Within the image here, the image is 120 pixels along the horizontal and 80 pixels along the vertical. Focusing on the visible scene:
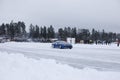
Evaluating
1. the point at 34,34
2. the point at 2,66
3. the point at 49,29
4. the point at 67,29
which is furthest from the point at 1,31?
the point at 2,66

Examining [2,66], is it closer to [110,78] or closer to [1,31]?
[110,78]

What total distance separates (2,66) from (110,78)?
398 cm

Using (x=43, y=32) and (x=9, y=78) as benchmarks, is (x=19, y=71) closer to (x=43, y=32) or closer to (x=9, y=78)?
(x=9, y=78)

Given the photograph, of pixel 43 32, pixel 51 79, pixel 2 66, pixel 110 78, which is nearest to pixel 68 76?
pixel 51 79

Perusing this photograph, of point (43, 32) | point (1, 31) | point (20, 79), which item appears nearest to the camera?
point (20, 79)

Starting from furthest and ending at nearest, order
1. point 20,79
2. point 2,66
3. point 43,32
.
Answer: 1. point 43,32
2. point 2,66
3. point 20,79

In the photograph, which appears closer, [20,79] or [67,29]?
[20,79]

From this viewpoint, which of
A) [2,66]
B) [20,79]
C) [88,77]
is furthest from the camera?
[2,66]

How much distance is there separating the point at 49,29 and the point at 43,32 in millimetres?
3465

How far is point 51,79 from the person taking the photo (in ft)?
22.8

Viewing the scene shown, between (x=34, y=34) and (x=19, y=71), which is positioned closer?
(x=19, y=71)

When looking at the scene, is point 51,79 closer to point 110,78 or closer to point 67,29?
point 110,78

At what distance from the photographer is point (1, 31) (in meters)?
121

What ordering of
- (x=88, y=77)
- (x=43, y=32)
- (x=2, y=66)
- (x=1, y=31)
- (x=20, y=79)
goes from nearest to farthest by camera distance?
(x=20, y=79)
(x=88, y=77)
(x=2, y=66)
(x=43, y=32)
(x=1, y=31)
